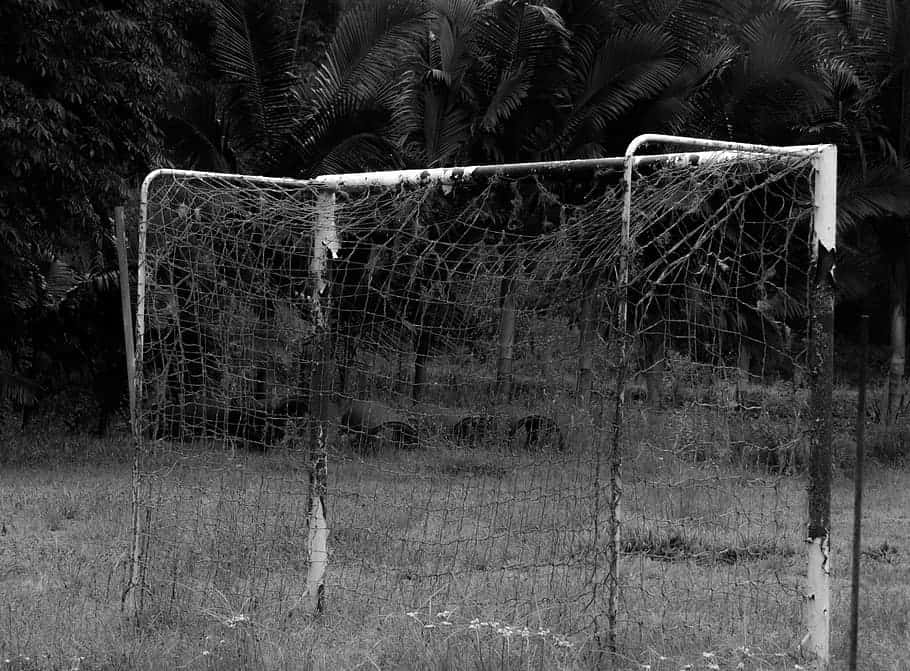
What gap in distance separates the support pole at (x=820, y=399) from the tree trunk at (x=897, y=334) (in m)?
10.6

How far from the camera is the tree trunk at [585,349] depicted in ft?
19.9

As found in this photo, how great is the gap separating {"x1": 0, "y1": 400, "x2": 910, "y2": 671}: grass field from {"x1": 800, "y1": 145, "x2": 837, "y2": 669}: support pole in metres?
0.36

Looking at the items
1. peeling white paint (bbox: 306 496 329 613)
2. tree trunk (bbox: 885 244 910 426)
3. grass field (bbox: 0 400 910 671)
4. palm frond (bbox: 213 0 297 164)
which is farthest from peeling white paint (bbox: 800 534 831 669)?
tree trunk (bbox: 885 244 910 426)

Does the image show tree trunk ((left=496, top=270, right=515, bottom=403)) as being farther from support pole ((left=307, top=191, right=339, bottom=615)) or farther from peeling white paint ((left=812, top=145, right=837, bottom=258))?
peeling white paint ((left=812, top=145, right=837, bottom=258))

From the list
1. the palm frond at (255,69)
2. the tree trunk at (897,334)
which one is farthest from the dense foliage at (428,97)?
the tree trunk at (897,334)

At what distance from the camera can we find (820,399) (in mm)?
4992

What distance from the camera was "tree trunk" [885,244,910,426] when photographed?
49.8 feet

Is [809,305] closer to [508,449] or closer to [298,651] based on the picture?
[298,651]

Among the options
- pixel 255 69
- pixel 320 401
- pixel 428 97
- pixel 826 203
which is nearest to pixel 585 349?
pixel 320 401

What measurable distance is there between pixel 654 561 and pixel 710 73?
8320mm

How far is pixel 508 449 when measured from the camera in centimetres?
825

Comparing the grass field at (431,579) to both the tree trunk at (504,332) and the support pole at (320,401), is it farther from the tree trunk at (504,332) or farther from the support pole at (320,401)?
the tree trunk at (504,332)

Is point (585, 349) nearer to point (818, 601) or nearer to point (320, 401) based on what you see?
point (320, 401)

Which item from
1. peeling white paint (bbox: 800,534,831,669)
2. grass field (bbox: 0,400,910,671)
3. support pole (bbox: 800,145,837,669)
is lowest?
grass field (bbox: 0,400,910,671)
